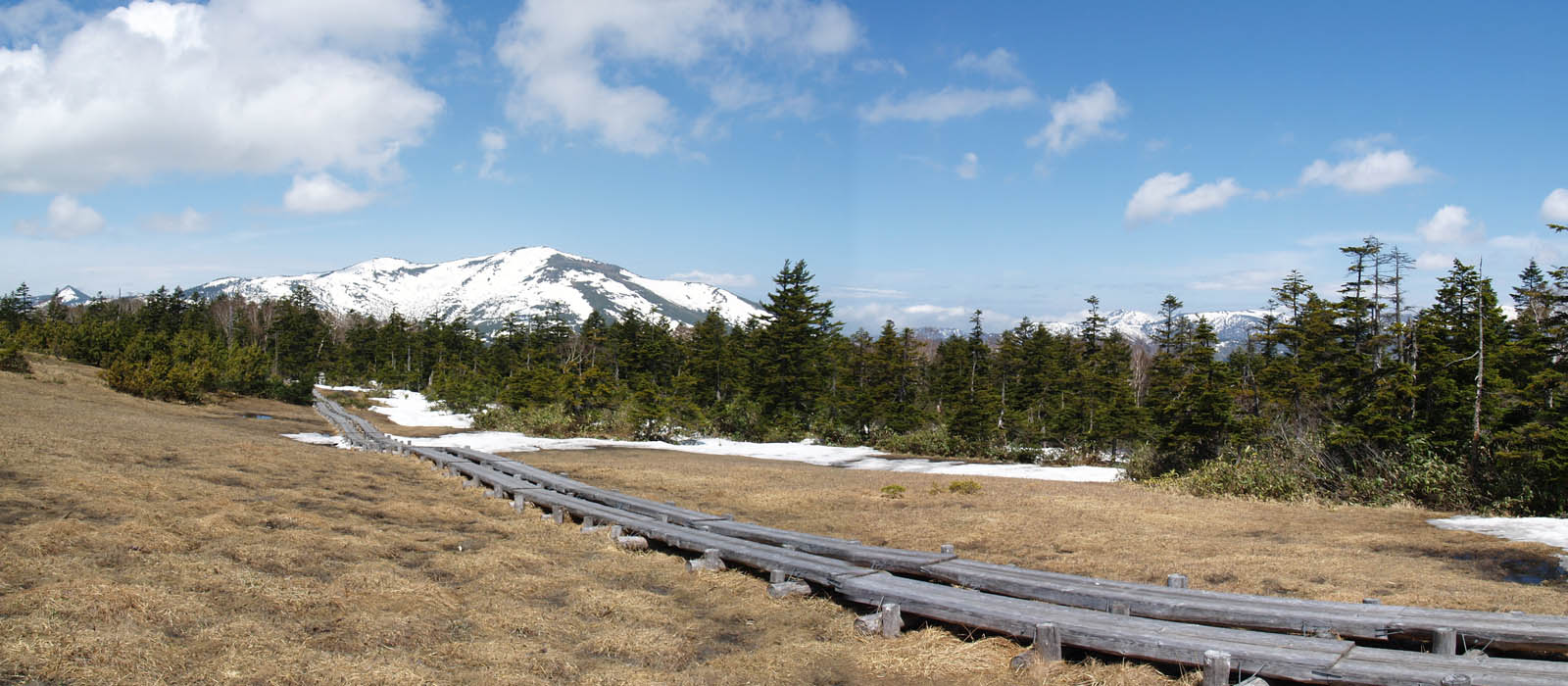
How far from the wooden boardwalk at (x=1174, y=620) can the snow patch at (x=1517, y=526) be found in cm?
661

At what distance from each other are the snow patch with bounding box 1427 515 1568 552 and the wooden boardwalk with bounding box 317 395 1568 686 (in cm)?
661

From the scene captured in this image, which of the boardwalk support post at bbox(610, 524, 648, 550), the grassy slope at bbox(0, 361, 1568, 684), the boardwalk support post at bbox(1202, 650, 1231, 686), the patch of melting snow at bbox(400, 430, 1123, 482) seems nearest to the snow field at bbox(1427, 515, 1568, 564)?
the grassy slope at bbox(0, 361, 1568, 684)

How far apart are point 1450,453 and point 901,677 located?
14.6 meters

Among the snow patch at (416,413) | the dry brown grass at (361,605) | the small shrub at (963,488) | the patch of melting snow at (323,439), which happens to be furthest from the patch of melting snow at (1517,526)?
the snow patch at (416,413)

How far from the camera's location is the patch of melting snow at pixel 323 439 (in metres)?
24.0

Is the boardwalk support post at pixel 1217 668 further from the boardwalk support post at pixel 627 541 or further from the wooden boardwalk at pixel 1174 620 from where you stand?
the boardwalk support post at pixel 627 541

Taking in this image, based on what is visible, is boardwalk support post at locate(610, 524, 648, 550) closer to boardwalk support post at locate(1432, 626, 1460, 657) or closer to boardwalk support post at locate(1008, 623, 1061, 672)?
boardwalk support post at locate(1008, 623, 1061, 672)

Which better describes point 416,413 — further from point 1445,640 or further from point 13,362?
point 1445,640

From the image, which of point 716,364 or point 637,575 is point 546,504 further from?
point 716,364

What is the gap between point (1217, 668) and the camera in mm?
4406

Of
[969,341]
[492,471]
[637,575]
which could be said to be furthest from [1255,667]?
[969,341]

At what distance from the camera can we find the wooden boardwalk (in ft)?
14.0

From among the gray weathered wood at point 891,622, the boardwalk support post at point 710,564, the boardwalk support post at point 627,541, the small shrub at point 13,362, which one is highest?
the small shrub at point 13,362

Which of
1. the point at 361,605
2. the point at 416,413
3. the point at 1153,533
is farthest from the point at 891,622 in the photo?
the point at 416,413
